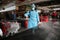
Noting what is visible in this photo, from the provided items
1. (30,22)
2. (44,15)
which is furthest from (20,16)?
(44,15)

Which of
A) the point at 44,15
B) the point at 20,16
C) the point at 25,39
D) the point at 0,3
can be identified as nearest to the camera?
the point at 0,3

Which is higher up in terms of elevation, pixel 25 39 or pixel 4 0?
pixel 4 0

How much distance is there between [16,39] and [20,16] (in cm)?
299

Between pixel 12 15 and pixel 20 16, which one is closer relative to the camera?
pixel 12 15

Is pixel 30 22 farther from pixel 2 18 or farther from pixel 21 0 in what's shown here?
pixel 21 0

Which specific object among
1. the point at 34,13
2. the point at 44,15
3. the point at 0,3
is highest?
the point at 0,3

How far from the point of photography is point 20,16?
22.7 ft

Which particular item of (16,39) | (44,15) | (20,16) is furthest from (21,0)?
(44,15)

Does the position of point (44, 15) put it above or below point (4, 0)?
below

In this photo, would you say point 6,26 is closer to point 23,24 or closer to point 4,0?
point 4,0

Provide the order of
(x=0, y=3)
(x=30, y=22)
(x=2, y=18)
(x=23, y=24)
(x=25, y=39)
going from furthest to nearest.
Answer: (x=23, y=24) → (x=30, y=22) → (x=2, y=18) → (x=25, y=39) → (x=0, y=3)

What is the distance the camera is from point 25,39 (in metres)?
4.33

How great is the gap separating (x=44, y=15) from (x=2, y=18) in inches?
233

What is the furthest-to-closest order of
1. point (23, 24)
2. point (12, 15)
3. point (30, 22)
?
point (23, 24), point (12, 15), point (30, 22)
